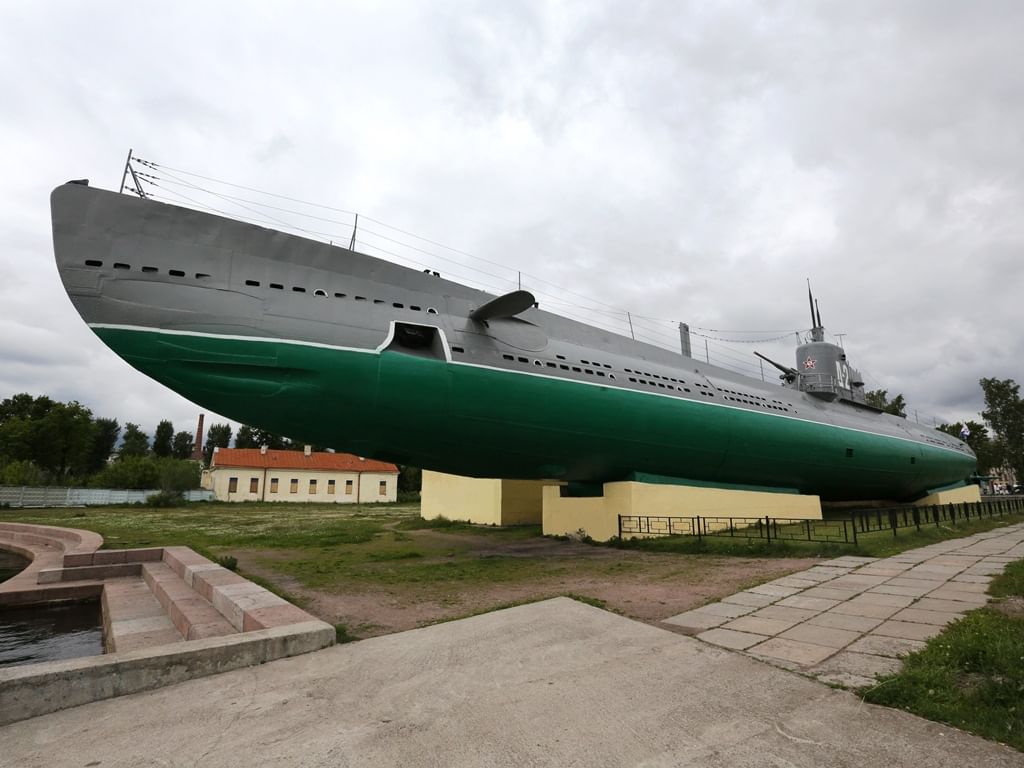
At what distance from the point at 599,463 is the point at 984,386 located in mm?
53129

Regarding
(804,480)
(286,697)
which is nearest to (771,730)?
(286,697)

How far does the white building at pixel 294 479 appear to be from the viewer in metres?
39.9

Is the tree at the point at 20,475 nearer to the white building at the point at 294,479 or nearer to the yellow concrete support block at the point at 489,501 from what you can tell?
the white building at the point at 294,479

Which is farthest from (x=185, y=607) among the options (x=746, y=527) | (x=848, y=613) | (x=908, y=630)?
(x=746, y=527)

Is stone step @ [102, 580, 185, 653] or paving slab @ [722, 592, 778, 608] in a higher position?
paving slab @ [722, 592, 778, 608]

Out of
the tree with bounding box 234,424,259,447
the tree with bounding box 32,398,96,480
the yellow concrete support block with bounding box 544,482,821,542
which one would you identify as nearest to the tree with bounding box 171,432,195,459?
the tree with bounding box 234,424,259,447

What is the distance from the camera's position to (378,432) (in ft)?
29.1

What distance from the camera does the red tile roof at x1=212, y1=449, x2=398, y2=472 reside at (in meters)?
40.6

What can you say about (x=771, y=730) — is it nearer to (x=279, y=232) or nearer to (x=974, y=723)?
(x=974, y=723)

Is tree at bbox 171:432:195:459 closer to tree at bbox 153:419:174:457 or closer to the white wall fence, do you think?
tree at bbox 153:419:174:457

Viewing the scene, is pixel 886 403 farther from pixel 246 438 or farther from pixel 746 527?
pixel 246 438

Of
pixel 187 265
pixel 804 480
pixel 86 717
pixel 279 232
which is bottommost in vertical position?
pixel 86 717

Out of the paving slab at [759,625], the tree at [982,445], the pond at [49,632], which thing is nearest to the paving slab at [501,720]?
the paving slab at [759,625]

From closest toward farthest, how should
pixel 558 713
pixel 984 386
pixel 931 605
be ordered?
pixel 558 713 < pixel 931 605 < pixel 984 386
